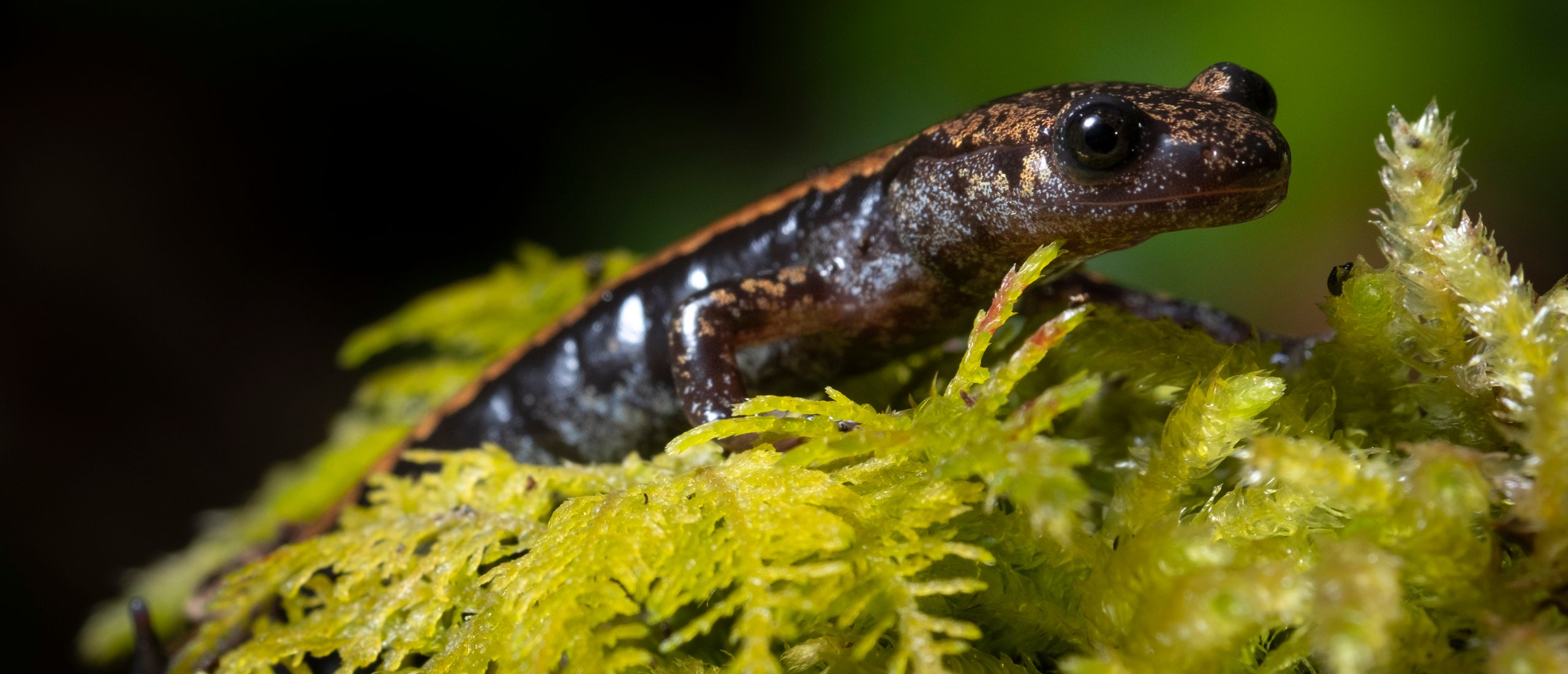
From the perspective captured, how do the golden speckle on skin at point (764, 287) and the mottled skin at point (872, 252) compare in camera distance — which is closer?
the mottled skin at point (872, 252)

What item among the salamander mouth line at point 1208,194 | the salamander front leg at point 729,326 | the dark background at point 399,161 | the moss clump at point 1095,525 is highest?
the dark background at point 399,161

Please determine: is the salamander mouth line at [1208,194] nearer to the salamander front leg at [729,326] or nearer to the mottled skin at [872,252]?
the mottled skin at [872,252]

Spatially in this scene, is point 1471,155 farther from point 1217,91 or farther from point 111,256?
point 111,256

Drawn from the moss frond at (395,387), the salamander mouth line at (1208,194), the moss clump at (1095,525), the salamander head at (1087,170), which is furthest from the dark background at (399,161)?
the moss clump at (1095,525)

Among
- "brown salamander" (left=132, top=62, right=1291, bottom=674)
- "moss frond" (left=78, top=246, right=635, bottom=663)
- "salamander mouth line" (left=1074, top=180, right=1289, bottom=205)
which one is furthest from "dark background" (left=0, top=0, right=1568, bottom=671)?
"salamander mouth line" (left=1074, top=180, right=1289, bottom=205)

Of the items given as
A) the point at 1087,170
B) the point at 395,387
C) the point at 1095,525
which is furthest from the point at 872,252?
the point at 395,387

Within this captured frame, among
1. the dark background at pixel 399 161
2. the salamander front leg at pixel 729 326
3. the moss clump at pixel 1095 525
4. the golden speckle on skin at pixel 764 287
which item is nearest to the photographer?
the moss clump at pixel 1095 525


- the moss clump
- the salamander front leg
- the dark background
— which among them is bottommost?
the moss clump

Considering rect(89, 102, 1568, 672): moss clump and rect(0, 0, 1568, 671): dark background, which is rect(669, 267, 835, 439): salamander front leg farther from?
rect(0, 0, 1568, 671): dark background

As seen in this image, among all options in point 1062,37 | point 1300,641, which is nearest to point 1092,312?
point 1300,641
